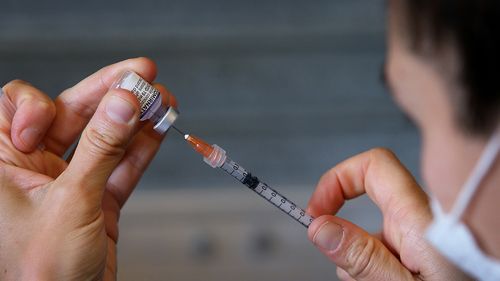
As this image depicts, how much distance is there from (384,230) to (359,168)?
130mm

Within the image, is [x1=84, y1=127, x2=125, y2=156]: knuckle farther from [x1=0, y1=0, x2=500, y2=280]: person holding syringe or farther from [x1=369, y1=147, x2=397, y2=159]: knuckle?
[x1=369, y1=147, x2=397, y2=159]: knuckle

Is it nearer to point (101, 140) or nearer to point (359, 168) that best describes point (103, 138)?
point (101, 140)

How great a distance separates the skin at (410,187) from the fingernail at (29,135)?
53 centimetres

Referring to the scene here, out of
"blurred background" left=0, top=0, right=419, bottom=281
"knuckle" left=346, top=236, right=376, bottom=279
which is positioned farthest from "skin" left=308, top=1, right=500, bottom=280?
"blurred background" left=0, top=0, right=419, bottom=281

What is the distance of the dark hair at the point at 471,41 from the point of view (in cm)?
64

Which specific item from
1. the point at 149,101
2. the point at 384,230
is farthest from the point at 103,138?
the point at 384,230

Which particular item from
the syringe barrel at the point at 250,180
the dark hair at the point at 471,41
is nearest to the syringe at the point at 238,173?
the syringe barrel at the point at 250,180

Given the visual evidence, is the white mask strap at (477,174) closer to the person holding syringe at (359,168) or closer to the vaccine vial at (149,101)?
the person holding syringe at (359,168)

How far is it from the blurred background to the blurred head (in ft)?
4.37

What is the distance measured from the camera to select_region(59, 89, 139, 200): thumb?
999mm

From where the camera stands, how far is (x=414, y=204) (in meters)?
1.17

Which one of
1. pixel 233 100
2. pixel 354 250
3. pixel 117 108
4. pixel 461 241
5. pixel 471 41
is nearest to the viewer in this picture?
pixel 471 41

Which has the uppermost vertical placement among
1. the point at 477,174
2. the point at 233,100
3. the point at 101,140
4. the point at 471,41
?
the point at 471,41

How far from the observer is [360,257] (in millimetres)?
1103
